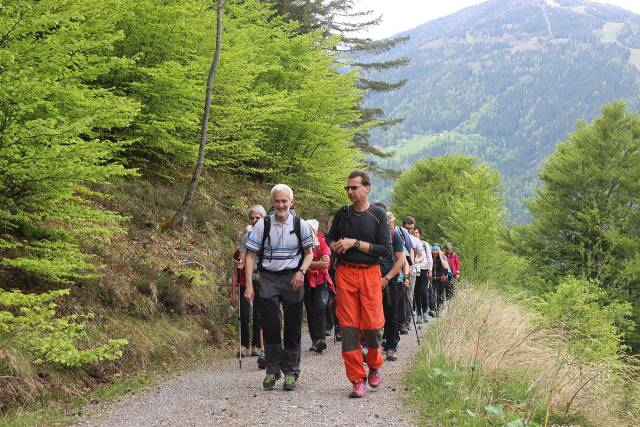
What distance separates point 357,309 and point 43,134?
369 centimetres

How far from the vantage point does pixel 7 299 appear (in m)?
5.39

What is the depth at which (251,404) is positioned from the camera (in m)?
5.61

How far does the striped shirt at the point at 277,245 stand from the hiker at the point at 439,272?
10.3m

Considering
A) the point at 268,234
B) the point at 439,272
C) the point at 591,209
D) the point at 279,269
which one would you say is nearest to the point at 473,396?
the point at 279,269

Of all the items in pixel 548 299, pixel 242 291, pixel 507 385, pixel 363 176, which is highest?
pixel 363 176

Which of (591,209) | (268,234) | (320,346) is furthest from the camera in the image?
(591,209)

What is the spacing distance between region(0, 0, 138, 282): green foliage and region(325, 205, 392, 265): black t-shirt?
2.63 m

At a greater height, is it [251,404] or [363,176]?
[363,176]

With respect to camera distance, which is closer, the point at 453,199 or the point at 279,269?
the point at 279,269

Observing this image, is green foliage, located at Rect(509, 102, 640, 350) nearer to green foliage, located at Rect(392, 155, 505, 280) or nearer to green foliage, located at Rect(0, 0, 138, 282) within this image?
green foliage, located at Rect(392, 155, 505, 280)

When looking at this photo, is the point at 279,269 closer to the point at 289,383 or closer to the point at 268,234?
the point at 268,234

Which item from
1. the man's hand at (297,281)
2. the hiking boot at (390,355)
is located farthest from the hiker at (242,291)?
the man's hand at (297,281)

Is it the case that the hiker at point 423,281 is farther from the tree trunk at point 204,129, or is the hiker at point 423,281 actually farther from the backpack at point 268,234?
the backpack at point 268,234

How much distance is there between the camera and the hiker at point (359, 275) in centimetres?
591
